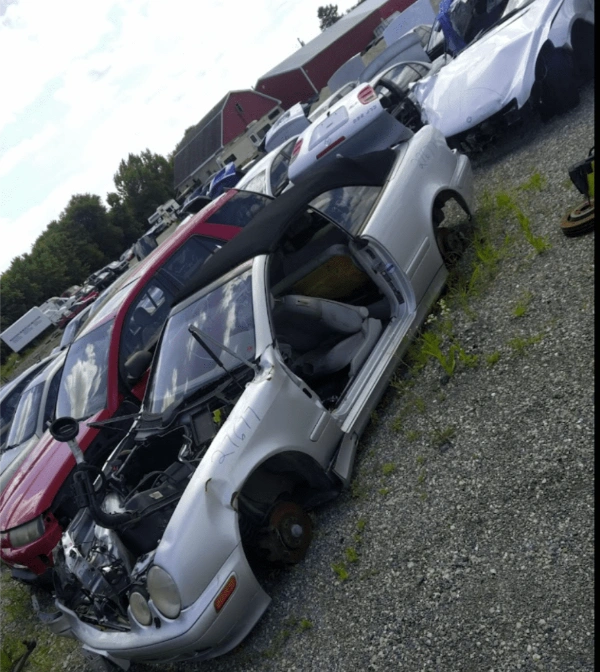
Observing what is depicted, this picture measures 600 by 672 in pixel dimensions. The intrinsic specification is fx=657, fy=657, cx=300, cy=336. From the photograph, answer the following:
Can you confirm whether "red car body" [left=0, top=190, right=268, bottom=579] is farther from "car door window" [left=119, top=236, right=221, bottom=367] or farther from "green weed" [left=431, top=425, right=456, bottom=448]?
"green weed" [left=431, top=425, right=456, bottom=448]

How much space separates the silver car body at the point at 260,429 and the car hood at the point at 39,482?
5.36 ft

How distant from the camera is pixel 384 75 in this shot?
Result: 11.5 meters

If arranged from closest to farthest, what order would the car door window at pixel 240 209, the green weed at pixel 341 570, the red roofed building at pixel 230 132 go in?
the green weed at pixel 341 570 → the car door window at pixel 240 209 → the red roofed building at pixel 230 132

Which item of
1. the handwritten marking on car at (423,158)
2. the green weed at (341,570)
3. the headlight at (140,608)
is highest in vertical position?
the handwritten marking on car at (423,158)

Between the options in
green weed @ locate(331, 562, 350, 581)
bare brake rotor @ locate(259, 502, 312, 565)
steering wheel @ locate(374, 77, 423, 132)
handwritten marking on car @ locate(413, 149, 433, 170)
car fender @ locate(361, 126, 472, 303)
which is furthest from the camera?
steering wheel @ locate(374, 77, 423, 132)

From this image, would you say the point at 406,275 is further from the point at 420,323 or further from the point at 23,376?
the point at 23,376

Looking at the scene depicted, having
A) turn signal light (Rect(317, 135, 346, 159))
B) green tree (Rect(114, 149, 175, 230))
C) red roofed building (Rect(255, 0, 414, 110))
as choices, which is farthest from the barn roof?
turn signal light (Rect(317, 135, 346, 159))

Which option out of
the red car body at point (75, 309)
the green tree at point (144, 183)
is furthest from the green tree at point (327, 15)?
the red car body at point (75, 309)

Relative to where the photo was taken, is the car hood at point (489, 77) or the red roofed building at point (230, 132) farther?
the red roofed building at point (230, 132)

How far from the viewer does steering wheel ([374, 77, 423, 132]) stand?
9.68 metres

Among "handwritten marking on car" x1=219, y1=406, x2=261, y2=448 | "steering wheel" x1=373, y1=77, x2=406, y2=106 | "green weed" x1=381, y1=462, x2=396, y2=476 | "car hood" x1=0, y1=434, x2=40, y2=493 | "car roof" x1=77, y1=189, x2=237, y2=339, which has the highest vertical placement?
"car roof" x1=77, y1=189, x2=237, y2=339

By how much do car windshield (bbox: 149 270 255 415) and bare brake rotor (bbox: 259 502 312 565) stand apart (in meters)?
1.01

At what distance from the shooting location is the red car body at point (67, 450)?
6145mm

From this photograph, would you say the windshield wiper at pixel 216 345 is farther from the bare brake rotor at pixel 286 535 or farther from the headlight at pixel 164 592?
the headlight at pixel 164 592
